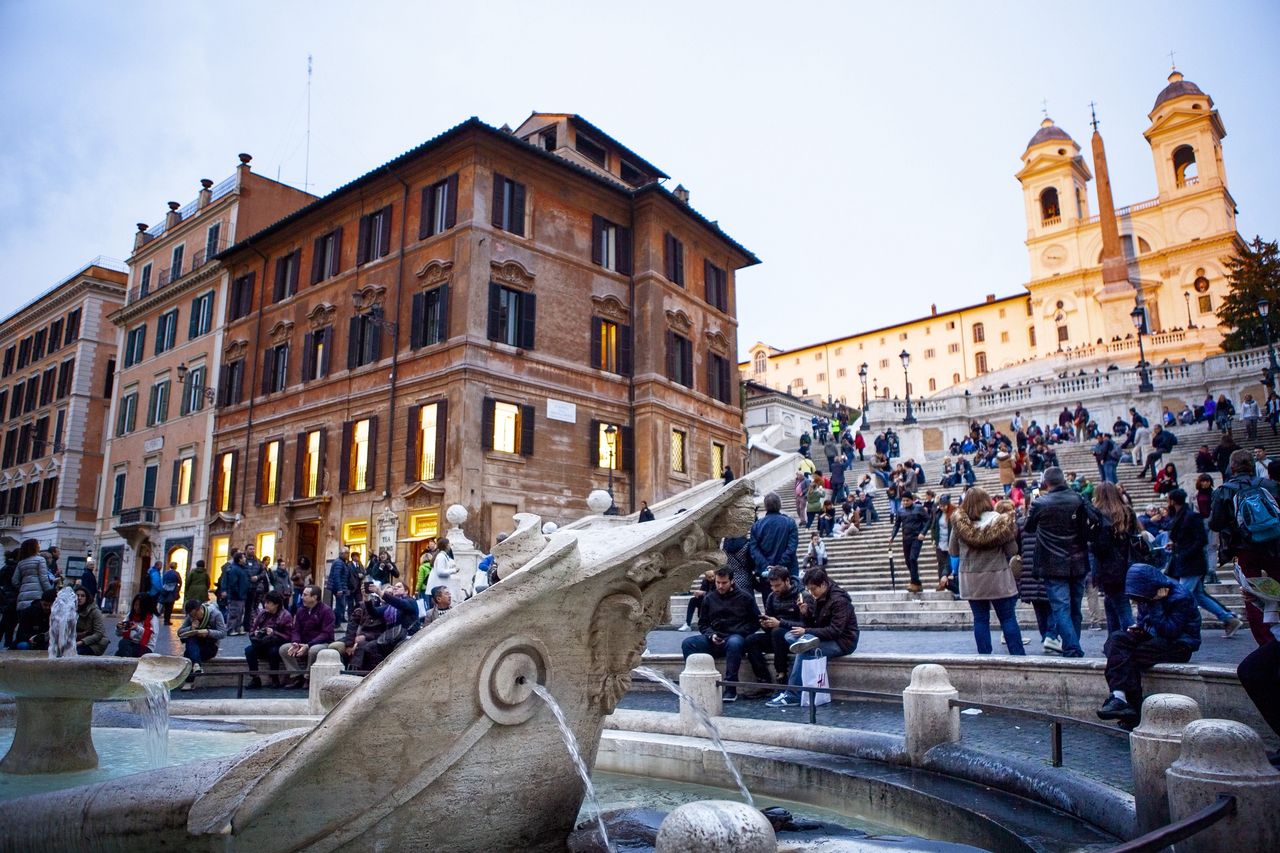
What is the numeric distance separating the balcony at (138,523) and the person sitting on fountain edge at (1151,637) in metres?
34.7

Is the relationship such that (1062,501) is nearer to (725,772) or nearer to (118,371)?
(725,772)

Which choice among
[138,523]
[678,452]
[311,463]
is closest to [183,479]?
[138,523]

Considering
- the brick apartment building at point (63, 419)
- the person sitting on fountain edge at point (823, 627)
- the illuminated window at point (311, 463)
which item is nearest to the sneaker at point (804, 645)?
the person sitting on fountain edge at point (823, 627)

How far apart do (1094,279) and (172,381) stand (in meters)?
66.8

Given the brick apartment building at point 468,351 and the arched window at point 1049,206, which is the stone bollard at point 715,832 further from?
the arched window at point 1049,206

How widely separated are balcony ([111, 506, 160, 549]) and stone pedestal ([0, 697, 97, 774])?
103 feet

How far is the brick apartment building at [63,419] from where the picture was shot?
41.0 metres

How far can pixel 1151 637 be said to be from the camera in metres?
5.42

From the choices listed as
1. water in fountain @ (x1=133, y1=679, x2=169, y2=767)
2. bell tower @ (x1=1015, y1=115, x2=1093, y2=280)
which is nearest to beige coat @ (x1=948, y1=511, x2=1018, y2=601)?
water in fountain @ (x1=133, y1=679, x2=169, y2=767)

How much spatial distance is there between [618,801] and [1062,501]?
5.14 m

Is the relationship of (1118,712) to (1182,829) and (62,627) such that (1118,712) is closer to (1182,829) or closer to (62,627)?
(1182,829)

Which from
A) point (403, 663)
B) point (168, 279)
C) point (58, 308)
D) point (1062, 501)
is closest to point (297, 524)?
point (168, 279)

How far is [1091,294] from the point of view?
69.1 m

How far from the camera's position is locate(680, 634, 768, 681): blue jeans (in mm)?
8289
